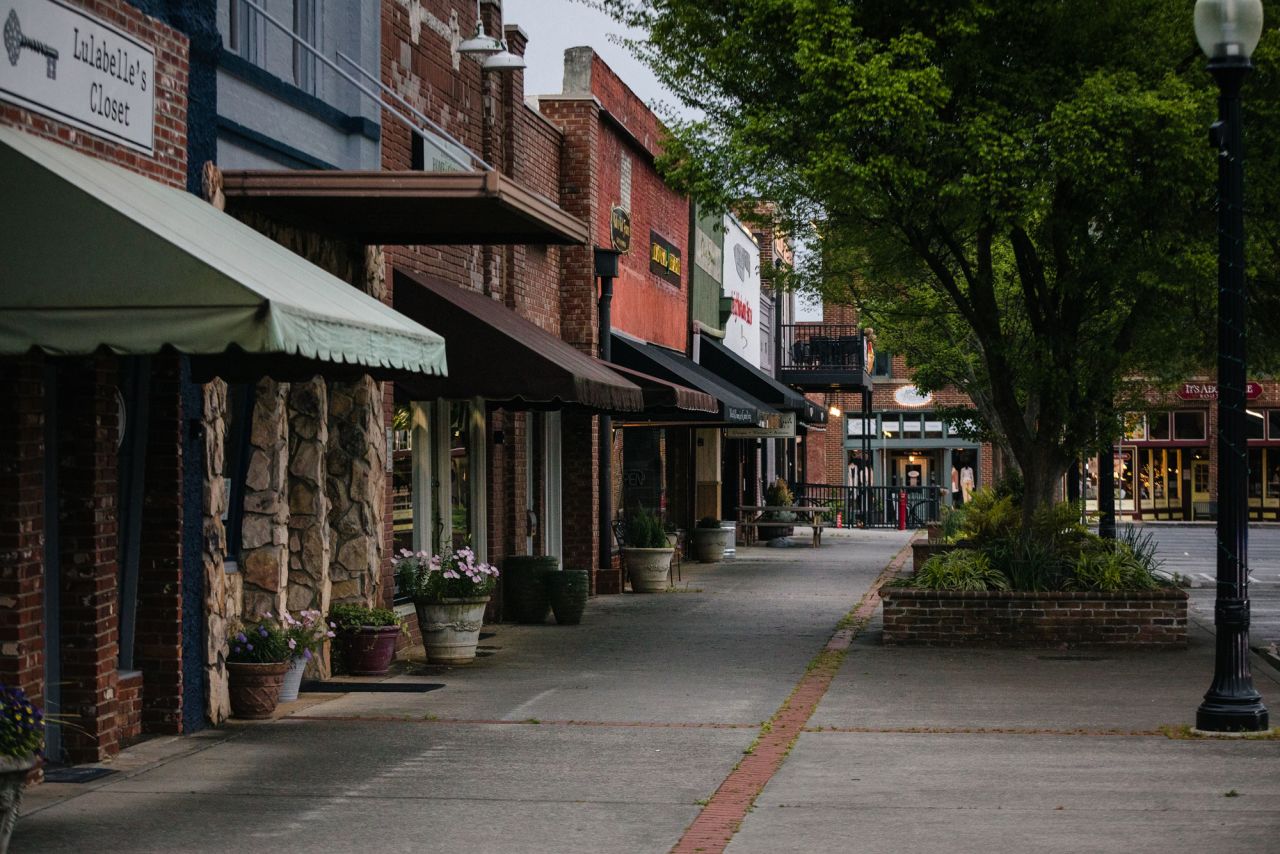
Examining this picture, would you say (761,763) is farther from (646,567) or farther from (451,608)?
(646,567)

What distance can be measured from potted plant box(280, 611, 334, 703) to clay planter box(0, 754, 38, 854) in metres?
4.96

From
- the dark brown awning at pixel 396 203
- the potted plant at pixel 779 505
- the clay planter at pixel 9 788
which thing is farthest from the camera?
the potted plant at pixel 779 505

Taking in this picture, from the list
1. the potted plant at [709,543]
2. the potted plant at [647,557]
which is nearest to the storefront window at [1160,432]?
the potted plant at [709,543]

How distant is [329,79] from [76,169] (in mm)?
5584

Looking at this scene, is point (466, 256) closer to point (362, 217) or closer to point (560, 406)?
point (560, 406)

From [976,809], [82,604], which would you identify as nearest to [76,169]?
[82,604]

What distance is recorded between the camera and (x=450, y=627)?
1483 centimetres

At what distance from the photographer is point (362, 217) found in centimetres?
1309

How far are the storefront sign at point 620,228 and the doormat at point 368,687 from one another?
1075 cm

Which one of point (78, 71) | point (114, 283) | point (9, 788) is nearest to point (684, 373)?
point (78, 71)

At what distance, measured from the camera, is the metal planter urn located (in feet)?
100

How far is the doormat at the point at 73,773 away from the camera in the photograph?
944 centimetres

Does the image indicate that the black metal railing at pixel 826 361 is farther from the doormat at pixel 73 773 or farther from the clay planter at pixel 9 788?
the clay planter at pixel 9 788

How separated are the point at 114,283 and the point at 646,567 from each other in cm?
1566
